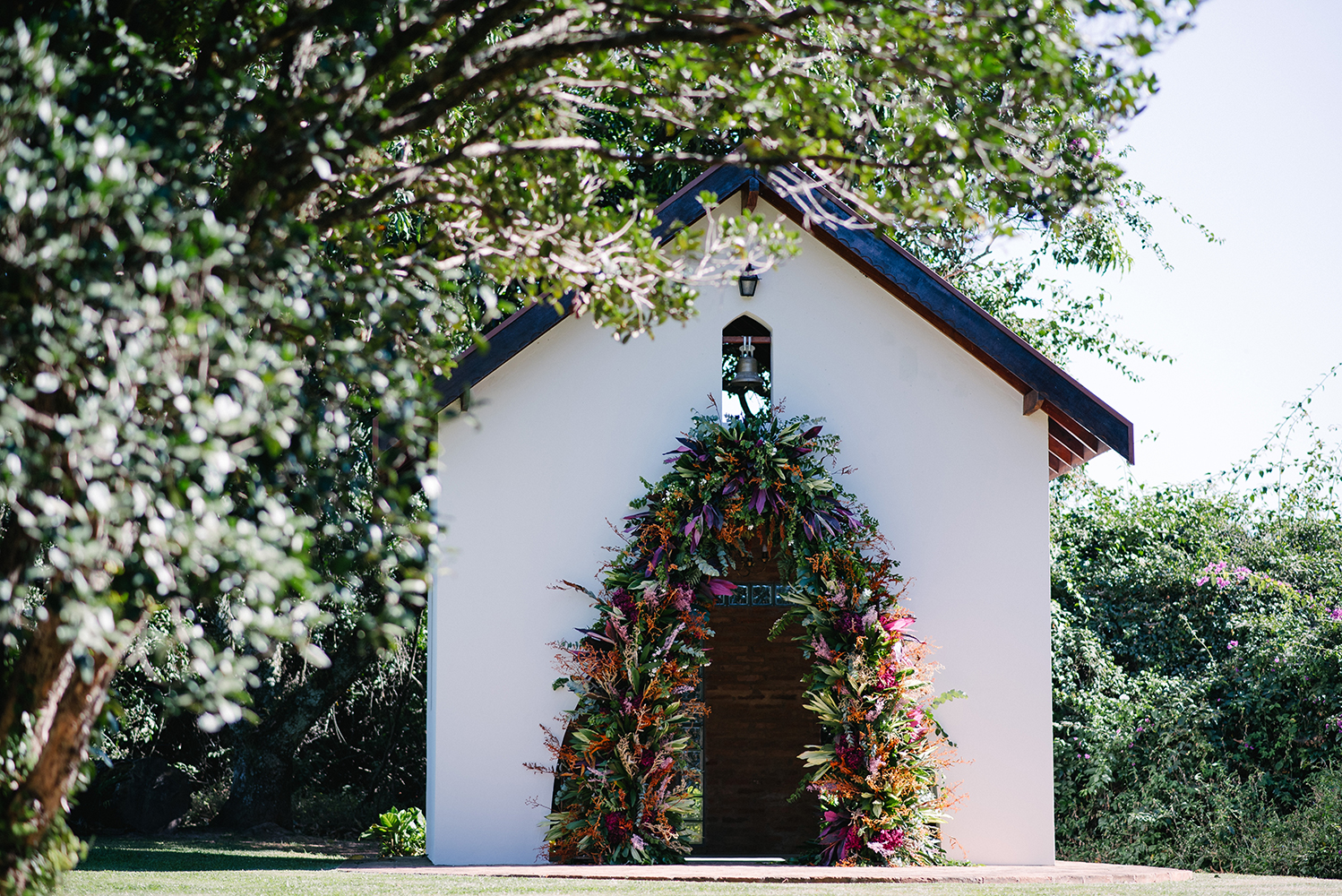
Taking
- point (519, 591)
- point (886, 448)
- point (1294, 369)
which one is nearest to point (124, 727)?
point (519, 591)

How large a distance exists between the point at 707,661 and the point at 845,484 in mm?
2030

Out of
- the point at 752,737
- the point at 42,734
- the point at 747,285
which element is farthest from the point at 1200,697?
the point at 42,734

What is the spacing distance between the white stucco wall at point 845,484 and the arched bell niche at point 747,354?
276 millimetres

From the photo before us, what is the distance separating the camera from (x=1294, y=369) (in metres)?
16.1

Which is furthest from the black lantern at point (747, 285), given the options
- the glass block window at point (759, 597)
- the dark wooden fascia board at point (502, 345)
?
the glass block window at point (759, 597)

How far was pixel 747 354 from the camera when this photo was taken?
10.7 m

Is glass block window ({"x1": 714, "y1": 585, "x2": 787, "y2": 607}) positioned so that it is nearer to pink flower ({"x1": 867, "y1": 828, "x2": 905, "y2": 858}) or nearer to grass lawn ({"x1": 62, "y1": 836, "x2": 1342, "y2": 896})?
pink flower ({"x1": 867, "y1": 828, "x2": 905, "y2": 858})

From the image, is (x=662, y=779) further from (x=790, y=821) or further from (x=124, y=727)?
(x=124, y=727)

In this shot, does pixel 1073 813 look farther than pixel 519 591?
Yes

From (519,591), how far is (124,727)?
728 cm

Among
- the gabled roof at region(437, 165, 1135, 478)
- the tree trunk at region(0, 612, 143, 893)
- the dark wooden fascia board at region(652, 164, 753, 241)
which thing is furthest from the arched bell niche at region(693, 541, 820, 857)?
the tree trunk at region(0, 612, 143, 893)

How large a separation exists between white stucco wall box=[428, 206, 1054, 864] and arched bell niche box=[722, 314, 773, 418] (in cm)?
28

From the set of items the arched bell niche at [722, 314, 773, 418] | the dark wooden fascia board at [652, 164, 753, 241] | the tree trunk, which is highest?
the dark wooden fascia board at [652, 164, 753, 241]

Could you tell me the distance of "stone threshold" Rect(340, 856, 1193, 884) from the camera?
857 cm
